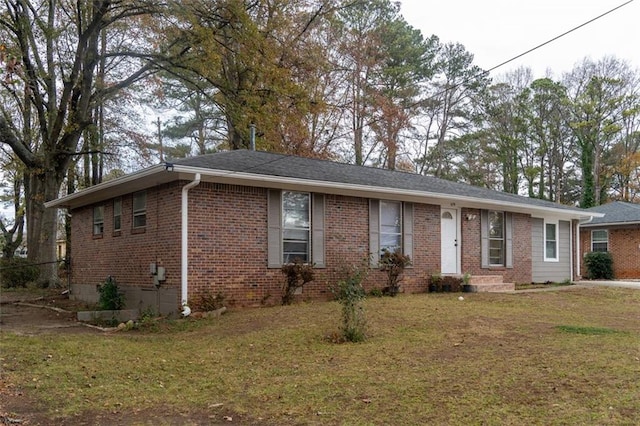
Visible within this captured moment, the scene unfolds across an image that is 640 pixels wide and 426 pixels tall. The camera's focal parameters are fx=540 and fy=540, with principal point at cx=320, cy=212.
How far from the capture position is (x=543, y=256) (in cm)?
1833

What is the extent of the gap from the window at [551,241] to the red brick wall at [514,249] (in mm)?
1296

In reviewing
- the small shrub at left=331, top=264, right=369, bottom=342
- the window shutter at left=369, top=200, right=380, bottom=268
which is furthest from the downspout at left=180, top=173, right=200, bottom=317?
the window shutter at left=369, top=200, right=380, bottom=268

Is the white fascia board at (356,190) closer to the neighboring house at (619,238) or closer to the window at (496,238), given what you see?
the window at (496,238)

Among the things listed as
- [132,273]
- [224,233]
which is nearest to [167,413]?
[224,233]

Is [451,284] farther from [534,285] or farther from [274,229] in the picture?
[274,229]

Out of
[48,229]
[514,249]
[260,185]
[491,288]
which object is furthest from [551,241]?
[48,229]

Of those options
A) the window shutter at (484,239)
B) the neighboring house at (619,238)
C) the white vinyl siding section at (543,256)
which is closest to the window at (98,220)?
the window shutter at (484,239)

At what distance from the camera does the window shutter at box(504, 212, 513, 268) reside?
55.0 feet

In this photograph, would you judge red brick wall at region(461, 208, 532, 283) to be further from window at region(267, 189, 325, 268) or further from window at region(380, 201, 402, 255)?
window at region(267, 189, 325, 268)

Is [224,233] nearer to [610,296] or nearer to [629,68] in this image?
[610,296]

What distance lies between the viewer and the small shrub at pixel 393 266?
43.2 feet

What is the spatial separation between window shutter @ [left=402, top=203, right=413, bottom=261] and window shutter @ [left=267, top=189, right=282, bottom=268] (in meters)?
3.84

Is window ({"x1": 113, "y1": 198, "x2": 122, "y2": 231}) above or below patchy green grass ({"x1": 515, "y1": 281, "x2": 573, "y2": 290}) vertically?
above

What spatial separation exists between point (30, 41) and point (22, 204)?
57.2 feet
